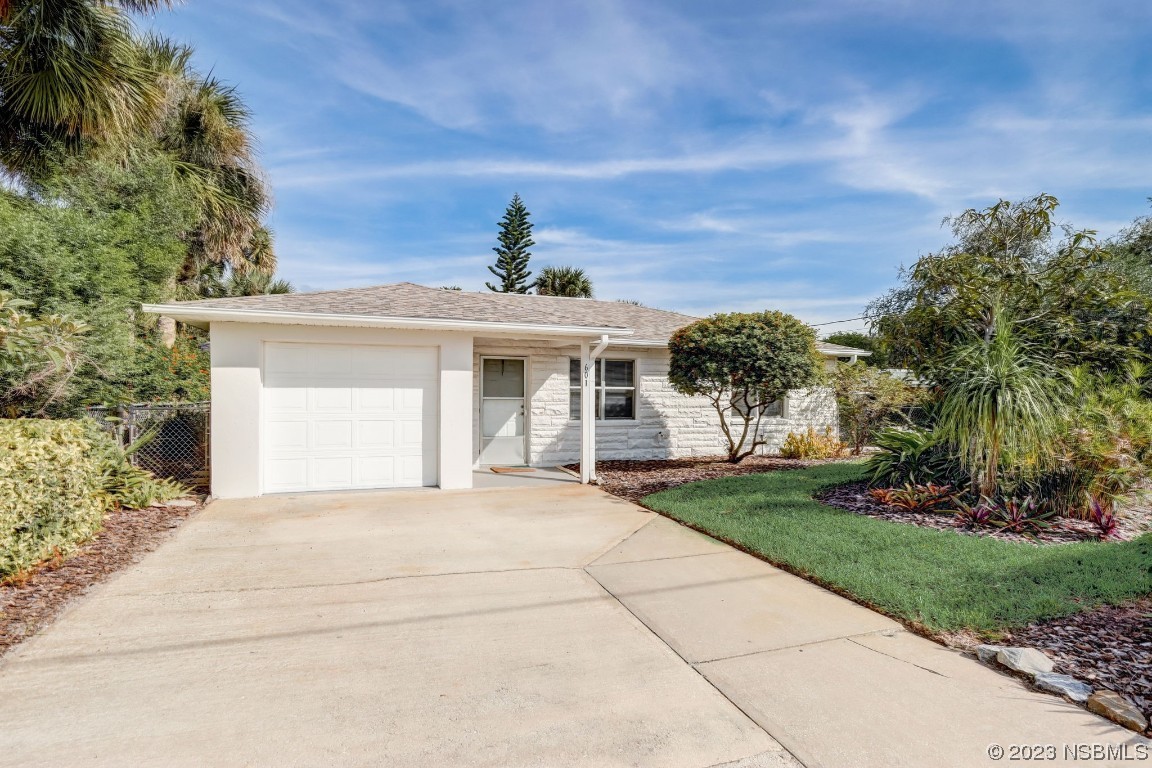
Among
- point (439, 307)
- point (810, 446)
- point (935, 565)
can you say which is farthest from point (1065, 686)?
point (810, 446)

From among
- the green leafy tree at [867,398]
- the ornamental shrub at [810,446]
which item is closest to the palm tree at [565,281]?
the ornamental shrub at [810,446]

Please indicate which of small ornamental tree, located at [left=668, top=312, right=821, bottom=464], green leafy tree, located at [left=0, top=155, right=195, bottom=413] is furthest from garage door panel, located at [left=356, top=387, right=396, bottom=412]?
small ornamental tree, located at [left=668, top=312, right=821, bottom=464]

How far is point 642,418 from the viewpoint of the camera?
11906 mm

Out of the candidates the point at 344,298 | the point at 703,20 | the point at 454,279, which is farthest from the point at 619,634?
the point at 454,279

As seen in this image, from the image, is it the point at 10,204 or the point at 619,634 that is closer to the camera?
the point at 619,634

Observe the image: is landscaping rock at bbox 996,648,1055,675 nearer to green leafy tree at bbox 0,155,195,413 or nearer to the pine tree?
green leafy tree at bbox 0,155,195,413

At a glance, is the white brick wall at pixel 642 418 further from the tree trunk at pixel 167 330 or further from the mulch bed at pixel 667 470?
the tree trunk at pixel 167 330

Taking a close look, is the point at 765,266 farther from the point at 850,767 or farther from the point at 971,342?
the point at 850,767

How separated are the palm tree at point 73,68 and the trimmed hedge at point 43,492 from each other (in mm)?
5673

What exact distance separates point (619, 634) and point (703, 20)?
852cm

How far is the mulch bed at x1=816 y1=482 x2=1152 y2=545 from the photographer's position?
540cm

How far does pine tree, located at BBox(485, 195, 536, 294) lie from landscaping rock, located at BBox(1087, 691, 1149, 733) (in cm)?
2709

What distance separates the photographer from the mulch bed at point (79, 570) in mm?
3738

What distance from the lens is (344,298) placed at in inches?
350
